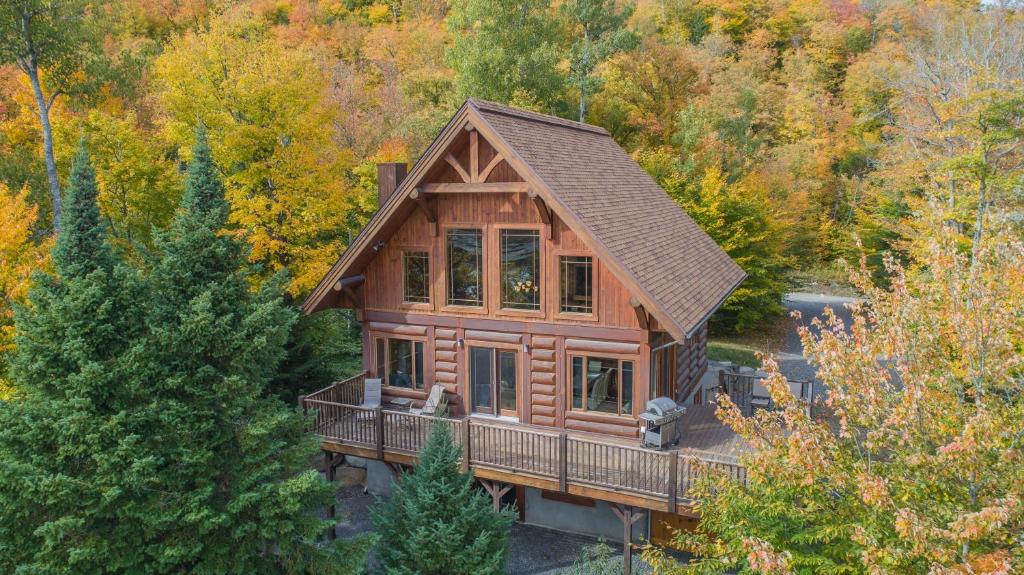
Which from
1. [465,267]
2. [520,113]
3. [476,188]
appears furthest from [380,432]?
[520,113]

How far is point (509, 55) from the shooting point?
31.2 metres

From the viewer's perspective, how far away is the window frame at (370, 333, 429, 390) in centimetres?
1584

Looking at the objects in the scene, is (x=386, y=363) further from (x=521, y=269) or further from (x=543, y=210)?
(x=543, y=210)

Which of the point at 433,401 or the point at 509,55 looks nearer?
the point at 433,401

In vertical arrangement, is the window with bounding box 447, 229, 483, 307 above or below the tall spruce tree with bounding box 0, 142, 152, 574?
above

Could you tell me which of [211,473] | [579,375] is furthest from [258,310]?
[579,375]

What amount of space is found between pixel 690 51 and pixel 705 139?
12.3 meters

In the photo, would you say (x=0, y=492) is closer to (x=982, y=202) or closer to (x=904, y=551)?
(x=904, y=551)

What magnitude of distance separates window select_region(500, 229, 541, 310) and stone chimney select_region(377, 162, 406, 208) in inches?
113

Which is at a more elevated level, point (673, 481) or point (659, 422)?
point (659, 422)

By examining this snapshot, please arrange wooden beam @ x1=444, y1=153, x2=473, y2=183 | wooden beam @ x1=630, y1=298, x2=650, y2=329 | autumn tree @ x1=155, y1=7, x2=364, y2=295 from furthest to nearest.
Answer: autumn tree @ x1=155, y1=7, x2=364, y2=295, wooden beam @ x1=444, y1=153, x2=473, y2=183, wooden beam @ x1=630, y1=298, x2=650, y2=329

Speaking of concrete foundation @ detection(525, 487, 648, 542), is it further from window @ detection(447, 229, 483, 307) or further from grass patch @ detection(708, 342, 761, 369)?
grass patch @ detection(708, 342, 761, 369)

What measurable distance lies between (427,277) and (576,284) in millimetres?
3693

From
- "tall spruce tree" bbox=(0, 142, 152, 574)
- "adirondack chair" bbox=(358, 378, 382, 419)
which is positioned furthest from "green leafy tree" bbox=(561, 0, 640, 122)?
"tall spruce tree" bbox=(0, 142, 152, 574)
